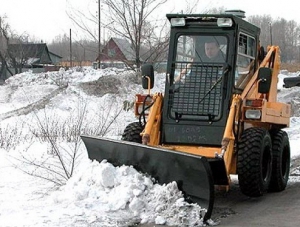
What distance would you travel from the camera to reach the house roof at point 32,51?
61.8 metres

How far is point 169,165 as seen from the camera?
715 centimetres

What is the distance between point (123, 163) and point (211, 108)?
1.54 meters

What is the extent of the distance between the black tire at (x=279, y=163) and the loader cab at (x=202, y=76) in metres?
1.05

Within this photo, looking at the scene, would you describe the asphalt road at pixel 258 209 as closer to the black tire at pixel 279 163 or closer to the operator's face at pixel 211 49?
the black tire at pixel 279 163

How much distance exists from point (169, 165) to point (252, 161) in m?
1.20

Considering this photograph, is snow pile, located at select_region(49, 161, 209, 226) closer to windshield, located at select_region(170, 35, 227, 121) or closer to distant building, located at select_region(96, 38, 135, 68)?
windshield, located at select_region(170, 35, 227, 121)

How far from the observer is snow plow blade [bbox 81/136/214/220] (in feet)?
22.2

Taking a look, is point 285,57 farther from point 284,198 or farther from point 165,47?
point 284,198

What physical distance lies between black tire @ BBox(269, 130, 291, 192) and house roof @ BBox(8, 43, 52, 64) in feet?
178

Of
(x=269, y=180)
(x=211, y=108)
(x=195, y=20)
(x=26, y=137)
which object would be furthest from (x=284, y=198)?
(x=26, y=137)

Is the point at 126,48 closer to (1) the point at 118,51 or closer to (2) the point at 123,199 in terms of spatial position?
(1) the point at 118,51

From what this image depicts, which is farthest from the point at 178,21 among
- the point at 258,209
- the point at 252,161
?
the point at 258,209

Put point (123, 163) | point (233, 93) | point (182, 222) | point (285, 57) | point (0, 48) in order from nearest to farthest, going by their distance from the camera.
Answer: point (182, 222)
point (123, 163)
point (233, 93)
point (0, 48)
point (285, 57)

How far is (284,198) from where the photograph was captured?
8312 millimetres
